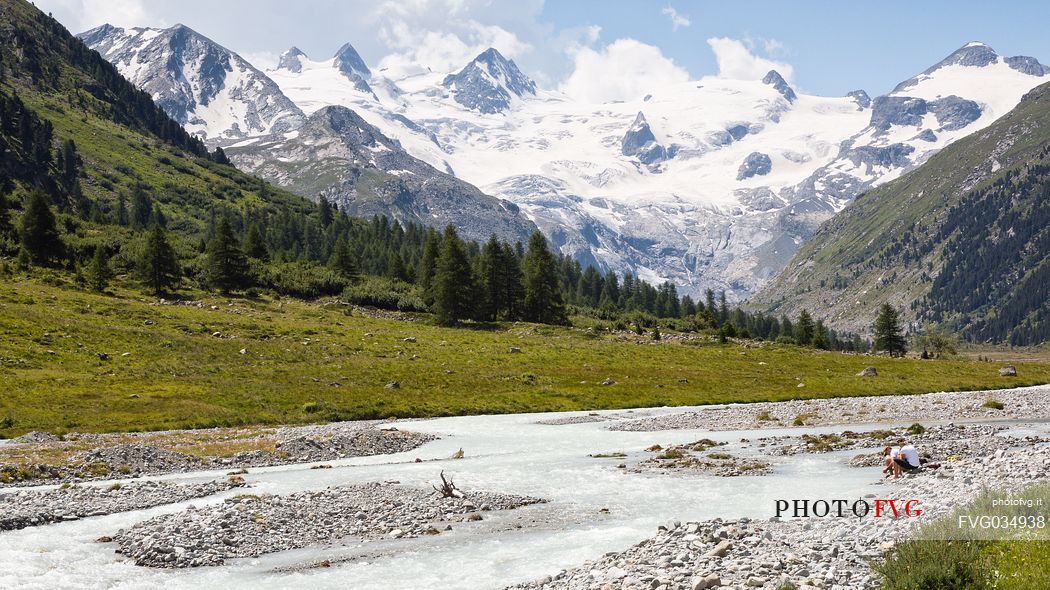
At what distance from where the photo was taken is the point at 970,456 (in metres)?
30.9

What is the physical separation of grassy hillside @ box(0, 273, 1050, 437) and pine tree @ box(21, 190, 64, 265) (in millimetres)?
11297

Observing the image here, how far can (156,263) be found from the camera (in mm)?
102000

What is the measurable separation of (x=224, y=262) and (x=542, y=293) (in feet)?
169

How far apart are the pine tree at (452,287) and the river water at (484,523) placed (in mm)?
65131

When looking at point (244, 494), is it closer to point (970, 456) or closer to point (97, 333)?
point (970, 456)

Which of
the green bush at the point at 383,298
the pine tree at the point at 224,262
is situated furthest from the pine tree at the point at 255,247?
the green bush at the point at 383,298

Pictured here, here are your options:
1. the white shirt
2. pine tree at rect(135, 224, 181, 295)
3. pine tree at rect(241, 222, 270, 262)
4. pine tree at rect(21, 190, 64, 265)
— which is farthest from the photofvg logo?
pine tree at rect(241, 222, 270, 262)

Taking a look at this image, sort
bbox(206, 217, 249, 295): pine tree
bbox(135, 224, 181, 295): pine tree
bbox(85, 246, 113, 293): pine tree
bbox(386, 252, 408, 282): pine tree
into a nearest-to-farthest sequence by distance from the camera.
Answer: bbox(85, 246, 113, 293): pine tree, bbox(135, 224, 181, 295): pine tree, bbox(206, 217, 249, 295): pine tree, bbox(386, 252, 408, 282): pine tree

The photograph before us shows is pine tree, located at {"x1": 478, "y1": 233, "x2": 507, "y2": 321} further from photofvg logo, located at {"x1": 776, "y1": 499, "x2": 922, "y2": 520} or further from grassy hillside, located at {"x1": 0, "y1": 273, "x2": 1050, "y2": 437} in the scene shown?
photofvg logo, located at {"x1": 776, "y1": 499, "x2": 922, "y2": 520}

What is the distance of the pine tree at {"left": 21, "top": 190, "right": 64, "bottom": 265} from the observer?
326 feet

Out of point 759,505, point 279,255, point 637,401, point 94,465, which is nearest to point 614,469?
point 759,505

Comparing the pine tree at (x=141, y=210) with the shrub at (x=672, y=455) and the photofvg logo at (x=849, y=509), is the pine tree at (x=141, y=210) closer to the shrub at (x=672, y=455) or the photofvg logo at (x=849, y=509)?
the shrub at (x=672, y=455)

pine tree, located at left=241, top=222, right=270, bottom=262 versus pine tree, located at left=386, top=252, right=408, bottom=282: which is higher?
pine tree, located at left=241, top=222, right=270, bottom=262

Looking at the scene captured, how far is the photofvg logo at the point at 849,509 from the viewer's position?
19453 mm
